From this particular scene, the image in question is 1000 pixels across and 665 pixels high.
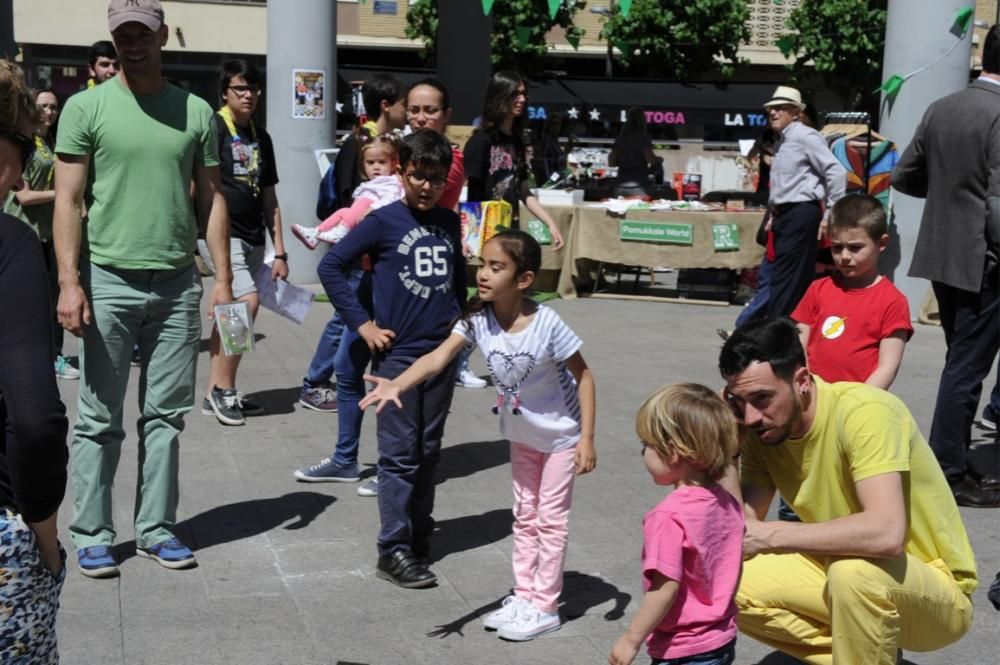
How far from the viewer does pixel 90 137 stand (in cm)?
456

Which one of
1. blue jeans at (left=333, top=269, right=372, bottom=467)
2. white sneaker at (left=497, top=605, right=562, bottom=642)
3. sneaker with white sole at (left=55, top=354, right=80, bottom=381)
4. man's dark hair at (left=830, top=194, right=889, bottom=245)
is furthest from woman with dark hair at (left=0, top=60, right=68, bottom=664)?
sneaker with white sole at (left=55, top=354, right=80, bottom=381)

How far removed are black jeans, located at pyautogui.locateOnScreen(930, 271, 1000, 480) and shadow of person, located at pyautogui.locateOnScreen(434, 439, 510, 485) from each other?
6.80ft

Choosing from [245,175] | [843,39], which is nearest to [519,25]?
[843,39]

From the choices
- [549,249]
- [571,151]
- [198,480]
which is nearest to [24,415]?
[198,480]

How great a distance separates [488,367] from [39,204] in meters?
4.16

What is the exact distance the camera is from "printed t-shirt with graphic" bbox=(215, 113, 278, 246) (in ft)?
23.1

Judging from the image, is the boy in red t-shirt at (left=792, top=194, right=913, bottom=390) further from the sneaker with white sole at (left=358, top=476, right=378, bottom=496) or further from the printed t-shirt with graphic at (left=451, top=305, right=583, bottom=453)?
the sneaker with white sole at (left=358, top=476, right=378, bottom=496)

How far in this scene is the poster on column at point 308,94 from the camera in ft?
38.4

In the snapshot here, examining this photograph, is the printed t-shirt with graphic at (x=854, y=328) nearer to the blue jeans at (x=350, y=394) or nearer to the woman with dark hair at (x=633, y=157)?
the blue jeans at (x=350, y=394)

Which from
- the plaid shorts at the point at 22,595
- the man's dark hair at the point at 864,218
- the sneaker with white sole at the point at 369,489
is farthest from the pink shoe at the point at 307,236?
the plaid shorts at the point at 22,595

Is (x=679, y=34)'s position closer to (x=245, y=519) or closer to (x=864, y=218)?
(x=245, y=519)

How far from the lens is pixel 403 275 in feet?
15.7

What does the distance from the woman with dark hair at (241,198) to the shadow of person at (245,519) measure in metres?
1.46

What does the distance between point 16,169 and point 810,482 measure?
7.19ft
